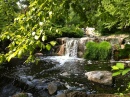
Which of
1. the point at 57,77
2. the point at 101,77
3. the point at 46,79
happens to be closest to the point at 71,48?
the point at 57,77

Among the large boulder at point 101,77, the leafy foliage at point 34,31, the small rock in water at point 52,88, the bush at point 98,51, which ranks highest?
the leafy foliage at point 34,31

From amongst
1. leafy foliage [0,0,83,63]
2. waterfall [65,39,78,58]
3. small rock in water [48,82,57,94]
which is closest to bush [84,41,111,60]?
waterfall [65,39,78,58]

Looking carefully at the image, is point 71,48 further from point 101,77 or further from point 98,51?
point 101,77

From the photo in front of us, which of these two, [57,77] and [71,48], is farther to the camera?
[71,48]

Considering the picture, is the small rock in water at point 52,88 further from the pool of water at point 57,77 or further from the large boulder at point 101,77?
the large boulder at point 101,77

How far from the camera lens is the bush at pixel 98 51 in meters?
16.8

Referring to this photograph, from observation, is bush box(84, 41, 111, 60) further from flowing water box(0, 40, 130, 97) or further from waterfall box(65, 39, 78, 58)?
waterfall box(65, 39, 78, 58)

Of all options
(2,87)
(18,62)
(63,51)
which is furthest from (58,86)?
(63,51)

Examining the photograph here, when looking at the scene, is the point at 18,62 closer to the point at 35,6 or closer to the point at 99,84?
the point at 99,84

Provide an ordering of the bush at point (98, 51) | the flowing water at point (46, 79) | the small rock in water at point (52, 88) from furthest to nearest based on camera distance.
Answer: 1. the bush at point (98, 51)
2. the flowing water at point (46, 79)
3. the small rock in water at point (52, 88)

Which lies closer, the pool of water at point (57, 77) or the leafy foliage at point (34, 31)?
the leafy foliage at point (34, 31)

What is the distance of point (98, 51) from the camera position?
16922 millimetres

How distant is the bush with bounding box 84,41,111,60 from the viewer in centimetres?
1684

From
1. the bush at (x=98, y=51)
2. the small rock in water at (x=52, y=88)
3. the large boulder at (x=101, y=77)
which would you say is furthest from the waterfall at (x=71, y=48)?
the small rock in water at (x=52, y=88)
